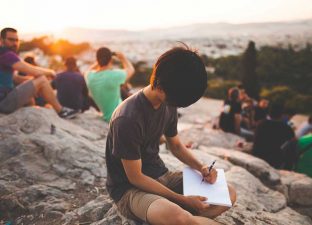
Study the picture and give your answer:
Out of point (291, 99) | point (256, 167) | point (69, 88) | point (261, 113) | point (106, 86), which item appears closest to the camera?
point (256, 167)

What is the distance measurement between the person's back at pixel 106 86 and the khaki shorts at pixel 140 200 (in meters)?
3.03

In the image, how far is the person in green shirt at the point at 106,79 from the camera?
17.0ft

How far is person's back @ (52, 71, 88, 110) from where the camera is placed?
5.89 metres

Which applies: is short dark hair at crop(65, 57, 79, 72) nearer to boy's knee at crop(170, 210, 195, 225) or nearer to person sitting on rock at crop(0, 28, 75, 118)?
person sitting on rock at crop(0, 28, 75, 118)

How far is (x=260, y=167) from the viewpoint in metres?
4.74

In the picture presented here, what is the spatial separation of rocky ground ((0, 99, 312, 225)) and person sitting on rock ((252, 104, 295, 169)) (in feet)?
1.72

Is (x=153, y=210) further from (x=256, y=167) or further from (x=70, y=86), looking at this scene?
(x=70, y=86)

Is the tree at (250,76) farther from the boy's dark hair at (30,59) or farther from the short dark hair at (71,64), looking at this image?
the boy's dark hair at (30,59)

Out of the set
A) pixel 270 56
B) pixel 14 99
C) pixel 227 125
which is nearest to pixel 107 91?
pixel 14 99

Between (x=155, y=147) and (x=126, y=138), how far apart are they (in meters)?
0.45

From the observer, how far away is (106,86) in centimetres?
536

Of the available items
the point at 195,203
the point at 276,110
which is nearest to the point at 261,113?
the point at 276,110

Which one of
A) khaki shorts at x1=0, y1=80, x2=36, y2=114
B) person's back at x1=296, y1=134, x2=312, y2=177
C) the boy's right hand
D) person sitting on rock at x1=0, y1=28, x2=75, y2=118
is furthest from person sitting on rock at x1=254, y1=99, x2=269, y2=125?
the boy's right hand

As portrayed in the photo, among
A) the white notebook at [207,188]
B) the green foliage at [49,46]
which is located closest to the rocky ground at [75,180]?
the white notebook at [207,188]
